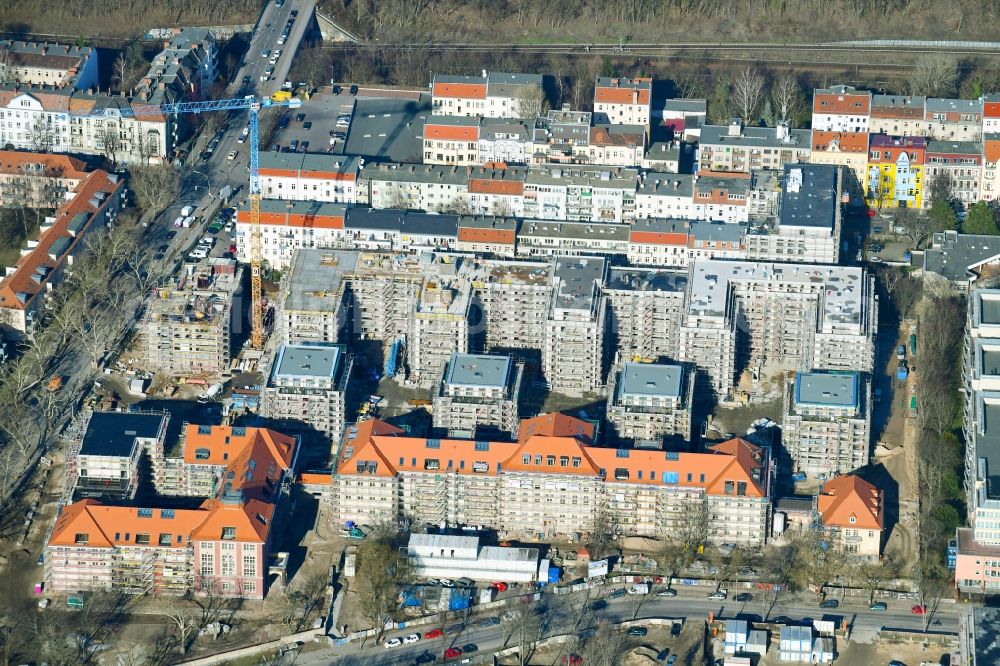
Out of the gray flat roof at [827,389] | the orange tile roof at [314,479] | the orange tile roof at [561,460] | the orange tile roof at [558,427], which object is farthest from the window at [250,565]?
the gray flat roof at [827,389]

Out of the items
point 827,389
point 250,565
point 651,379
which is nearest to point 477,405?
point 651,379

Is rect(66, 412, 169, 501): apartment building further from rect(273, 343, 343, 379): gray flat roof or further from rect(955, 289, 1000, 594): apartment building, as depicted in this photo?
rect(955, 289, 1000, 594): apartment building

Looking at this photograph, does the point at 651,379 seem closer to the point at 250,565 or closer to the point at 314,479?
the point at 314,479

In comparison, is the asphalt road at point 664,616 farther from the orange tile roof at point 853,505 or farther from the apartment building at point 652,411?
the apartment building at point 652,411

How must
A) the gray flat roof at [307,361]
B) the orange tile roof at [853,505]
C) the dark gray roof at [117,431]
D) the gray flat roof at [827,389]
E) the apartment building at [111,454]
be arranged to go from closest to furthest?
the orange tile roof at [853,505], the apartment building at [111,454], the dark gray roof at [117,431], the gray flat roof at [827,389], the gray flat roof at [307,361]

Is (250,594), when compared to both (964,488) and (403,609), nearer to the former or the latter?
(403,609)
